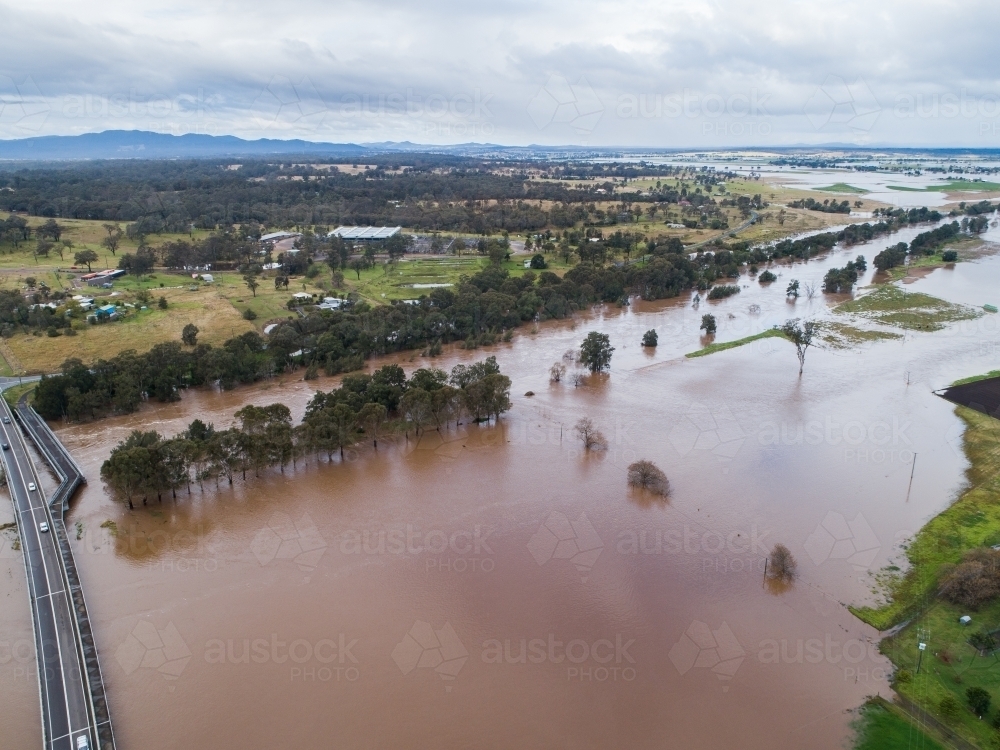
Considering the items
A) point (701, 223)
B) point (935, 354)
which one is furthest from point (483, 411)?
point (701, 223)

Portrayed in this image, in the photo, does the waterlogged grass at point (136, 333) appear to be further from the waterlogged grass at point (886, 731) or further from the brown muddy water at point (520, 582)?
the waterlogged grass at point (886, 731)

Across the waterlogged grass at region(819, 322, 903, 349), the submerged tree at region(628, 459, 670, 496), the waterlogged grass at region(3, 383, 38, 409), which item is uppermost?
the waterlogged grass at region(819, 322, 903, 349)

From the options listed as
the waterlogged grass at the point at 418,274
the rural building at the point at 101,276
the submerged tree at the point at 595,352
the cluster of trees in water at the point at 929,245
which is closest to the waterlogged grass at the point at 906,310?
the cluster of trees in water at the point at 929,245

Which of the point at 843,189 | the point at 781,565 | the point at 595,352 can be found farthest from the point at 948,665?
the point at 843,189

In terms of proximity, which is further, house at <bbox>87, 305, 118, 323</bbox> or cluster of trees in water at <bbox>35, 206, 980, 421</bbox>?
house at <bbox>87, 305, 118, 323</bbox>

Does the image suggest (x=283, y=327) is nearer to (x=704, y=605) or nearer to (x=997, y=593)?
(x=704, y=605)

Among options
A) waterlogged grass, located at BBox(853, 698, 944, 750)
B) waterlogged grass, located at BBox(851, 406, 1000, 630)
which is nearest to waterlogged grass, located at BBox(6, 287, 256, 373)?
waterlogged grass, located at BBox(851, 406, 1000, 630)

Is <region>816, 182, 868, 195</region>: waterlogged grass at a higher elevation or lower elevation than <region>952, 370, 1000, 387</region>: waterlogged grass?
higher

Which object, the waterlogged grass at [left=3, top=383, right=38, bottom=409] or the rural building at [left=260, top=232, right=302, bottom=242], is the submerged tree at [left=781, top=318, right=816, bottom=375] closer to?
the waterlogged grass at [left=3, top=383, right=38, bottom=409]
